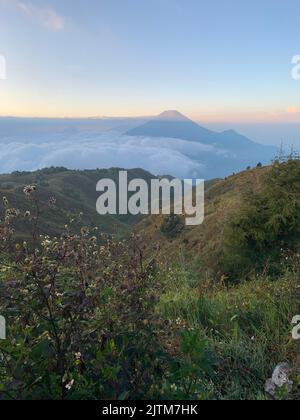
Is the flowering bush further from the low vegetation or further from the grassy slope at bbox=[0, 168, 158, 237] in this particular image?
the grassy slope at bbox=[0, 168, 158, 237]

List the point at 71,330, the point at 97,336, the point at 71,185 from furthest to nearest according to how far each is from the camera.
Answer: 1. the point at 71,185
2. the point at 97,336
3. the point at 71,330

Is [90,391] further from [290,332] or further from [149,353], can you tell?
[290,332]

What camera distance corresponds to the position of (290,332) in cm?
448

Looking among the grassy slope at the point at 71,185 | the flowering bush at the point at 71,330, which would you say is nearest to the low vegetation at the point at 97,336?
the flowering bush at the point at 71,330

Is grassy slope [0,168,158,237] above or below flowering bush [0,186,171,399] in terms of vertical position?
below

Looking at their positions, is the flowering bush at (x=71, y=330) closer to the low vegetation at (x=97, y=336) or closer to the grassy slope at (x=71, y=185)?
the low vegetation at (x=97, y=336)

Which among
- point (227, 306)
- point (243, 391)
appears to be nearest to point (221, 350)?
point (243, 391)

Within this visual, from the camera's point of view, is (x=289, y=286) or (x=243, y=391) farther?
(x=289, y=286)

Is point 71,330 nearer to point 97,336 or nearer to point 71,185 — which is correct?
point 97,336

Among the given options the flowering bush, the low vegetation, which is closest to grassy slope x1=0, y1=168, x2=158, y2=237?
the low vegetation

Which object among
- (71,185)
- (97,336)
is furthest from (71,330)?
(71,185)

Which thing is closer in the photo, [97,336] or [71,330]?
[71,330]

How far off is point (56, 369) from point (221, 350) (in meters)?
Result: 1.94

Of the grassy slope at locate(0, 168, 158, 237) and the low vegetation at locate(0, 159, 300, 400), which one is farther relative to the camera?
the grassy slope at locate(0, 168, 158, 237)
